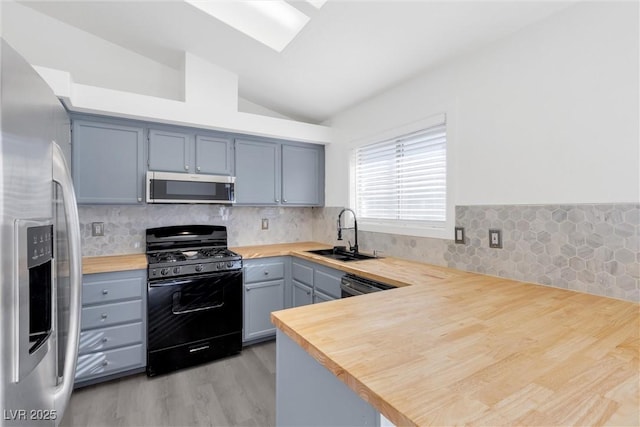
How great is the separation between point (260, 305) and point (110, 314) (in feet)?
3.90

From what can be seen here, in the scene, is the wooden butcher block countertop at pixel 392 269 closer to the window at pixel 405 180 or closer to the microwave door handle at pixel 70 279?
the window at pixel 405 180

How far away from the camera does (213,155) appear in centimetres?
287

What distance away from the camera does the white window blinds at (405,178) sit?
7.38 feet

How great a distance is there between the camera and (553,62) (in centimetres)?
156

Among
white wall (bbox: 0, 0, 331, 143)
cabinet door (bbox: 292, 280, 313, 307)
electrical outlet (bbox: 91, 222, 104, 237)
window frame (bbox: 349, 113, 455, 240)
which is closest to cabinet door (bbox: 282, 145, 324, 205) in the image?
white wall (bbox: 0, 0, 331, 143)

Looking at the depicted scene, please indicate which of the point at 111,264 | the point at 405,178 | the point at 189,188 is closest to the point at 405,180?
the point at 405,178

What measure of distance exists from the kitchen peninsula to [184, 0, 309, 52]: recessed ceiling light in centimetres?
203

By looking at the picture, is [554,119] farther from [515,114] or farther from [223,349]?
[223,349]

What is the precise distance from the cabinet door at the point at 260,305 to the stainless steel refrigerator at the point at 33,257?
181 centimetres

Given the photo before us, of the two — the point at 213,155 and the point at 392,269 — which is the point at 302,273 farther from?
the point at 213,155

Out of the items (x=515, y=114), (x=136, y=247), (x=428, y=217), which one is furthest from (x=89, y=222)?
(x=515, y=114)

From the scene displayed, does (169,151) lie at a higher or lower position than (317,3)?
lower

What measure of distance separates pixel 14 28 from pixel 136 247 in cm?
201

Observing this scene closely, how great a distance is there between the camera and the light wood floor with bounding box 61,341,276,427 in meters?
1.81
